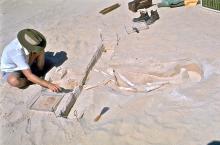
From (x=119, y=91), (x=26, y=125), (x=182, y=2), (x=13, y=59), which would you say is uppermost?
(x=13, y=59)

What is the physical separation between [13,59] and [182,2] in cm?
330

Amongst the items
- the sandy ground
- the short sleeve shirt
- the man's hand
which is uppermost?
the short sleeve shirt

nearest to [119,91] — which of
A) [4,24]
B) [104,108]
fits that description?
[104,108]

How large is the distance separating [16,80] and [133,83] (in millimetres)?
1595

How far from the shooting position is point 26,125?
445 centimetres

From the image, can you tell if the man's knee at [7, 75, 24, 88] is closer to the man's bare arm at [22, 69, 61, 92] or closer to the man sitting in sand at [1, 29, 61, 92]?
the man sitting in sand at [1, 29, 61, 92]

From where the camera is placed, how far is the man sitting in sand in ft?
15.8

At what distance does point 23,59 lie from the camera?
16.0 ft

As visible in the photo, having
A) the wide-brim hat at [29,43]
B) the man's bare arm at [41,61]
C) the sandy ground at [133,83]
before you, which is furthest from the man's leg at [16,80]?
the wide-brim hat at [29,43]

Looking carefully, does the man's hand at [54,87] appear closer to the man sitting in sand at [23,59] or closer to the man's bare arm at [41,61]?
the man sitting in sand at [23,59]

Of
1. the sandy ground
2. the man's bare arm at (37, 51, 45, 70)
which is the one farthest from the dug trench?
the man's bare arm at (37, 51, 45, 70)

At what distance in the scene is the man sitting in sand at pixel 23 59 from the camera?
15.8 feet

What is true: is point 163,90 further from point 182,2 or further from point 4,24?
point 4,24

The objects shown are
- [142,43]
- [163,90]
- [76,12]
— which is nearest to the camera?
[163,90]
